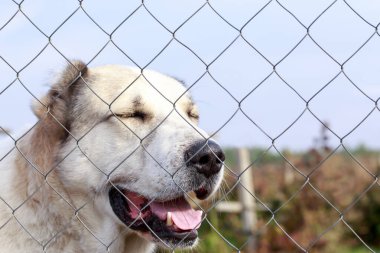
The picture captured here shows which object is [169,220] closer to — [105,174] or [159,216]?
[159,216]

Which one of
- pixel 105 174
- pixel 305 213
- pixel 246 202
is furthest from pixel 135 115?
pixel 246 202

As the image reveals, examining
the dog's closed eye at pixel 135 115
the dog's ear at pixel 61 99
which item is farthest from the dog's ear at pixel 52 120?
the dog's closed eye at pixel 135 115

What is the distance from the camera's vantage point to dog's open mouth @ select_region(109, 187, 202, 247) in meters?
3.50

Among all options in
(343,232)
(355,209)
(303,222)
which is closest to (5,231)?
(303,222)

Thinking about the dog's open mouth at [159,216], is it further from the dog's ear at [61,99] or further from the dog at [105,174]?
the dog's ear at [61,99]

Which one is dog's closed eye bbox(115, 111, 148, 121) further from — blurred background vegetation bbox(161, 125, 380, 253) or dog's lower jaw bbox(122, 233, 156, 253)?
blurred background vegetation bbox(161, 125, 380, 253)

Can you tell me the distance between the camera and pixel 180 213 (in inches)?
140

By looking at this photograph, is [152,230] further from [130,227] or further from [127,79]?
[127,79]

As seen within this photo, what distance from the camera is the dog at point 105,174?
137 inches

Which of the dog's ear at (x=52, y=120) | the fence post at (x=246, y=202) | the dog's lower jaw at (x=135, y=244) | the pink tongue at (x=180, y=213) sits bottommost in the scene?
the fence post at (x=246, y=202)

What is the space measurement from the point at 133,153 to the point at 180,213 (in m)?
0.35

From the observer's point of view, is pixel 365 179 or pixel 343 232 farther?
pixel 365 179

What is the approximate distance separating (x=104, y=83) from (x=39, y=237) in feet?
2.77

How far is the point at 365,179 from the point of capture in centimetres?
1038
